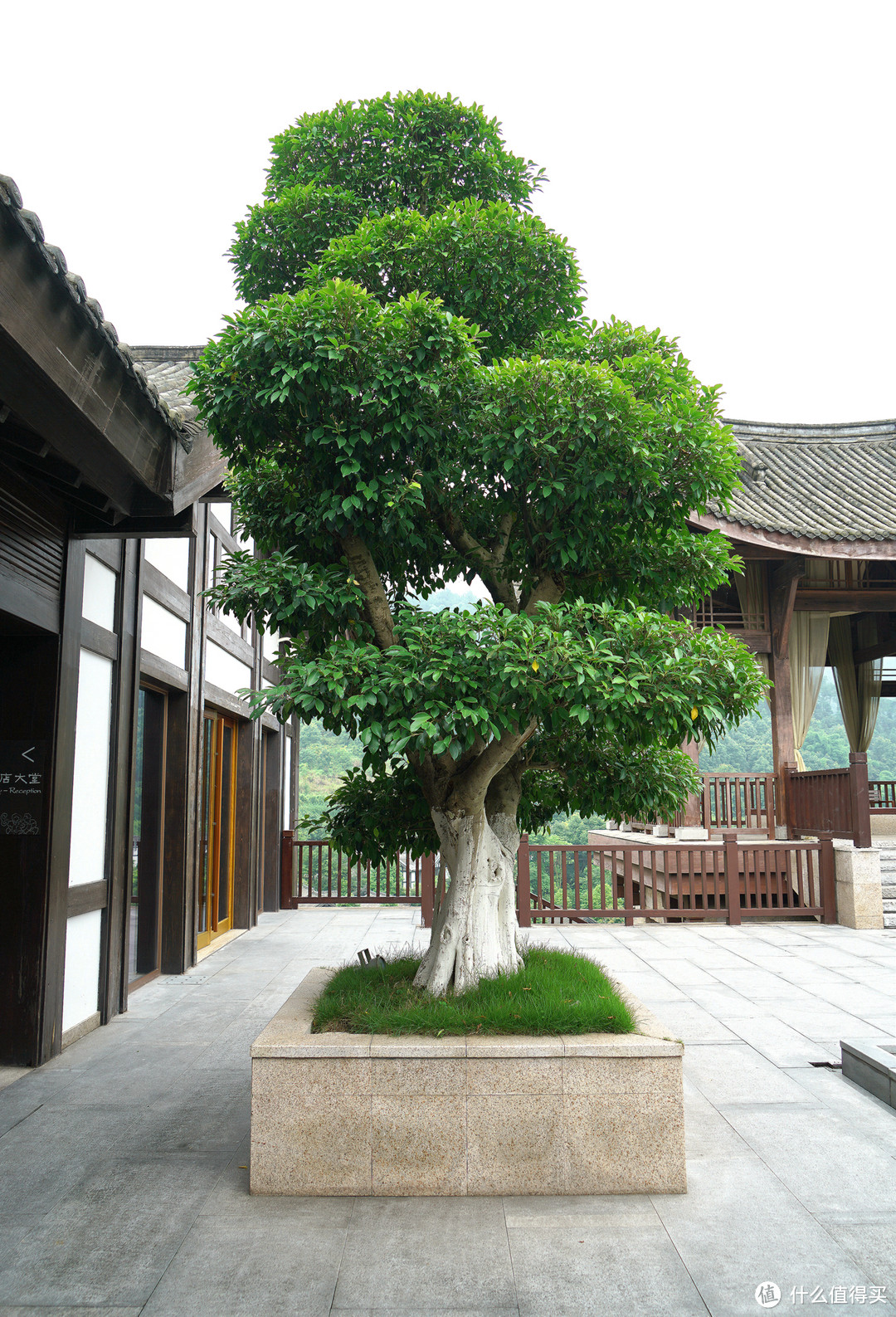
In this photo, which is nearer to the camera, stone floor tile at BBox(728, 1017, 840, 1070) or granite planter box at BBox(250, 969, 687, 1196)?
granite planter box at BBox(250, 969, 687, 1196)

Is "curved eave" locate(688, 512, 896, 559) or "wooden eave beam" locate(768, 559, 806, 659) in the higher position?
"curved eave" locate(688, 512, 896, 559)

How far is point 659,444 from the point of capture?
128 inches

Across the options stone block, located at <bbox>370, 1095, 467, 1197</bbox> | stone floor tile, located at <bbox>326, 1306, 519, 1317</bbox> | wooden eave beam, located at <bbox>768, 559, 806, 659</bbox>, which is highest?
wooden eave beam, located at <bbox>768, 559, 806, 659</bbox>

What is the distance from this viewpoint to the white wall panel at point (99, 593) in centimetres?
485

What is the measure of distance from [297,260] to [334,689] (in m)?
2.23

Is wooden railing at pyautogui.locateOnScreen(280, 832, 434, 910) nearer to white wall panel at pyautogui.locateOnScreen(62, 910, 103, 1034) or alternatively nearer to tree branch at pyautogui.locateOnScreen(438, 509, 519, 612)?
white wall panel at pyautogui.locateOnScreen(62, 910, 103, 1034)

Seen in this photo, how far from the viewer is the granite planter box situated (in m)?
2.99

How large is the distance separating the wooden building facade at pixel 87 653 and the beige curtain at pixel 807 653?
7444mm

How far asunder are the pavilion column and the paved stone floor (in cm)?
583

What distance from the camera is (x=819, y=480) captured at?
38.8 ft

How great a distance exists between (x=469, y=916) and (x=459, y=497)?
179 cm

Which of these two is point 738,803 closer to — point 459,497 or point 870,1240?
point 459,497

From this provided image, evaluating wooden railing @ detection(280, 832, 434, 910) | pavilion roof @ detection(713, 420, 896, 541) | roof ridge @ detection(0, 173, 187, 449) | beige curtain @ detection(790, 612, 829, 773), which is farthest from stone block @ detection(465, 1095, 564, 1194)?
beige curtain @ detection(790, 612, 829, 773)

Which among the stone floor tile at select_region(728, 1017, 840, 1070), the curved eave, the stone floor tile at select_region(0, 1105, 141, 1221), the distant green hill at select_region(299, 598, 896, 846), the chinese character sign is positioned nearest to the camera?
the stone floor tile at select_region(0, 1105, 141, 1221)
